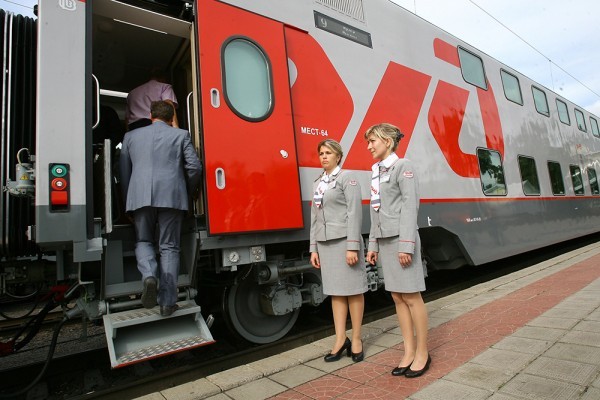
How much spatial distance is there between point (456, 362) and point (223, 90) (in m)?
2.72

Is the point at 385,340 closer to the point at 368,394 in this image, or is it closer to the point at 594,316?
the point at 368,394

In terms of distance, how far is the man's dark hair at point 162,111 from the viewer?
3.25 meters

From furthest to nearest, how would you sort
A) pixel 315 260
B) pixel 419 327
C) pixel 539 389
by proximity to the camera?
1. pixel 315 260
2. pixel 419 327
3. pixel 539 389

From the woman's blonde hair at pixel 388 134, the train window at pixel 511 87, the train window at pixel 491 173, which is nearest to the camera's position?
the woman's blonde hair at pixel 388 134

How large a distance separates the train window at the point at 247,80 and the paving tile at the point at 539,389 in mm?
2647

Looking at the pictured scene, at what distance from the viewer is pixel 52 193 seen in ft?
8.38

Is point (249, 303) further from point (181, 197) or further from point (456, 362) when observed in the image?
point (456, 362)

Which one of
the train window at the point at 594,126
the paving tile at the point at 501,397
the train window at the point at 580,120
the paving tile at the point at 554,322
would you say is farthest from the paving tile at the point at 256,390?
the train window at the point at 594,126

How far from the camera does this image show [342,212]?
301cm

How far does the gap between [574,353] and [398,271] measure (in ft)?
4.33

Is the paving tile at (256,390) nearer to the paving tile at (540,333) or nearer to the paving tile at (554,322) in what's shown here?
the paving tile at (540,333)

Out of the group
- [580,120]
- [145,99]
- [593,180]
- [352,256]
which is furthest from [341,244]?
[580,120]

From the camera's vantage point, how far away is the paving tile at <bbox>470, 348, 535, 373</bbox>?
258 centimetres

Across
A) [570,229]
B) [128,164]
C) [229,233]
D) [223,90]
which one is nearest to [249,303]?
[229,233]
